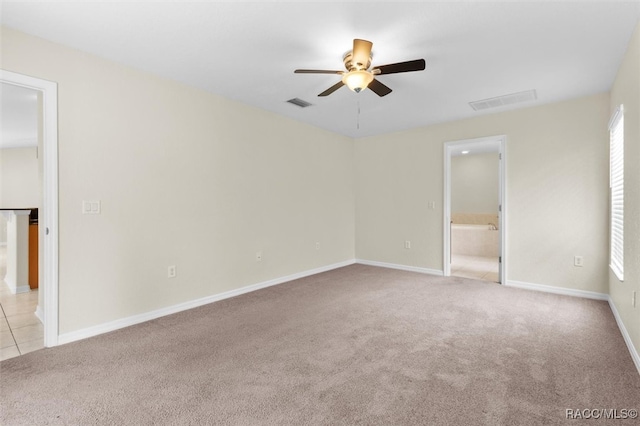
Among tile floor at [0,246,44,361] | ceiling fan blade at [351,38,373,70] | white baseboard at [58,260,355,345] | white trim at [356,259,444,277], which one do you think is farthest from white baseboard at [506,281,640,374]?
tile floor at [0,246,44,361]

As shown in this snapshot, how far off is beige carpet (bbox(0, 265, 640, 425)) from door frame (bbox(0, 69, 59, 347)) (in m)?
0.25

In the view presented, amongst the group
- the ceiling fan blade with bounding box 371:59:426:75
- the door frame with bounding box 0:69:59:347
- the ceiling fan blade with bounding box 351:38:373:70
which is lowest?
the door frame with bounding box 0:69:59:347

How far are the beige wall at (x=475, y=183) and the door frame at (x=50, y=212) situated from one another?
8.08 meters

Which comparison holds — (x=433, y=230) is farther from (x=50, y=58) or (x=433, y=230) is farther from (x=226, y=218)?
(x=50, y=58)

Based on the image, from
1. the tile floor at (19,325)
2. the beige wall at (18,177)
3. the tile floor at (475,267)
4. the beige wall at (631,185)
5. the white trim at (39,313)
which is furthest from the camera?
the beige wall at (18,177)

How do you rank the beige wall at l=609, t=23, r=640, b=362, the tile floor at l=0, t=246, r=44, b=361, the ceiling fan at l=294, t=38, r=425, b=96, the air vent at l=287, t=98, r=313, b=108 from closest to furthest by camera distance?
the beige wall at l=609, t=23, r=640, b=362 < the ceiling fan at l=294, t=38, r=425, b=96 < the tile floor at l=0, t=246, r=44, b=361 < the air vent at l=287, t=98, r=313, b=108

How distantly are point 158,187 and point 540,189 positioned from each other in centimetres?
454

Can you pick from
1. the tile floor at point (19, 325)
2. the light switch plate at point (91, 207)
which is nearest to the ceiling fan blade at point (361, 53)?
the light switch plate at point (91, 207)

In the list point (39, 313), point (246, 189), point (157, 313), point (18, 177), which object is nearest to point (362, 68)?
point (246, 189)

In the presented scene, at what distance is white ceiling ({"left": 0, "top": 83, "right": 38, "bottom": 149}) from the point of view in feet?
12.8

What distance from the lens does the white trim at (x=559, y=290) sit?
3.69 m

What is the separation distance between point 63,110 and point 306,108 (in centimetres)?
258

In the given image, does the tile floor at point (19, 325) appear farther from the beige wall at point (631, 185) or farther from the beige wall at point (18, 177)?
the beige wall at point (18, 177)

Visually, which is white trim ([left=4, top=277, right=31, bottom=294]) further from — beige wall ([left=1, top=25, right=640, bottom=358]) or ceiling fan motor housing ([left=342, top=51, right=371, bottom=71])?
→ ceiling fan motor housing ([left=342, top=51, right=371, bottom=71])
